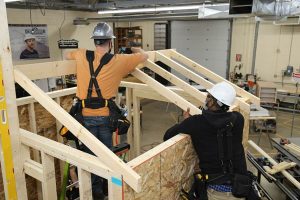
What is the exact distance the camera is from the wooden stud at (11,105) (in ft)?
6.49

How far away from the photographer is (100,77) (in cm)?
255

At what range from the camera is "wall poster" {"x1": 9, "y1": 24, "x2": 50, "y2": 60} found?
873 centimetres

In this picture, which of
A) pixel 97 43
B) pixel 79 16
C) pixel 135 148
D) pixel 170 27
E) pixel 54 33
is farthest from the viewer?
pixel 170 27

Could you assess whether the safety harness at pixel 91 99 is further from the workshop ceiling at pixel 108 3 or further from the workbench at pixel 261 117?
the workshop ceiling at pixel 108 3

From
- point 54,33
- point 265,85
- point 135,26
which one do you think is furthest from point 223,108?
point 135,26

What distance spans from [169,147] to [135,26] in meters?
11.8

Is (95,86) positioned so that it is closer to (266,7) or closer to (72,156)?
(72,156)

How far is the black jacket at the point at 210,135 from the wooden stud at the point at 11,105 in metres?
1.32

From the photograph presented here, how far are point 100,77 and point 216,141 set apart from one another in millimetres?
1249

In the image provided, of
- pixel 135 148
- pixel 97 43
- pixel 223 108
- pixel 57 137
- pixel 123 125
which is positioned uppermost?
pixel 97 43

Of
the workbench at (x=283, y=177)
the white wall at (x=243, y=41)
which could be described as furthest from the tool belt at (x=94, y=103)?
the white wall at (x=243, y=41)

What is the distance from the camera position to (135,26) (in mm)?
13219

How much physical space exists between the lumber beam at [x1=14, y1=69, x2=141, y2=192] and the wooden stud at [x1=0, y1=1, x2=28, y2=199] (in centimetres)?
9

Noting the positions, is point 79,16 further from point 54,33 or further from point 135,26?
point 135,26
